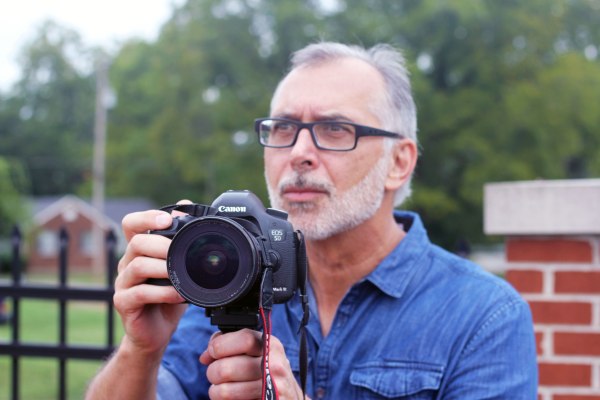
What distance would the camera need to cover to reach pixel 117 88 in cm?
3700

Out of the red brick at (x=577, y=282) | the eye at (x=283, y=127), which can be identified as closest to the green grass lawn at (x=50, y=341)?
the eye at (x=283, y=127)

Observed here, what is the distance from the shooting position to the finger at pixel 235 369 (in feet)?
5.09

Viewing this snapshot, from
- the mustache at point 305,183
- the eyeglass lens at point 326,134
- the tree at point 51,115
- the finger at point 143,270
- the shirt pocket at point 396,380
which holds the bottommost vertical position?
the shirt pocket at point 396,380

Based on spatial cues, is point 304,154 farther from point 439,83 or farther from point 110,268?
point 439,83

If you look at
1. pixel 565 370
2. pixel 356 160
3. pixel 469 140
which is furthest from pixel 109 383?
pixel 469 140

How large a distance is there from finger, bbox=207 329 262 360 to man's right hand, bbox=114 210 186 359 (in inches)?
5.0

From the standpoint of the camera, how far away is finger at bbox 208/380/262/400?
60.9 inches

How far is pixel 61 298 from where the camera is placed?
3.21 m

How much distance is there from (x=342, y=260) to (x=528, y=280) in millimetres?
736

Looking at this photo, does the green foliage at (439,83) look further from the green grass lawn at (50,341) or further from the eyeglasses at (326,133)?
the eyeglasses at (326,133)

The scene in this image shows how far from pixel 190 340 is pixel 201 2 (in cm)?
2272

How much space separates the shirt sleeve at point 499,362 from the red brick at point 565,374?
616mm

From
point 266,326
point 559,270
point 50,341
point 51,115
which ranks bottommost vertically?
point 50,341

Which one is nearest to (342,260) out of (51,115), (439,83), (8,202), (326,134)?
(326,134)
